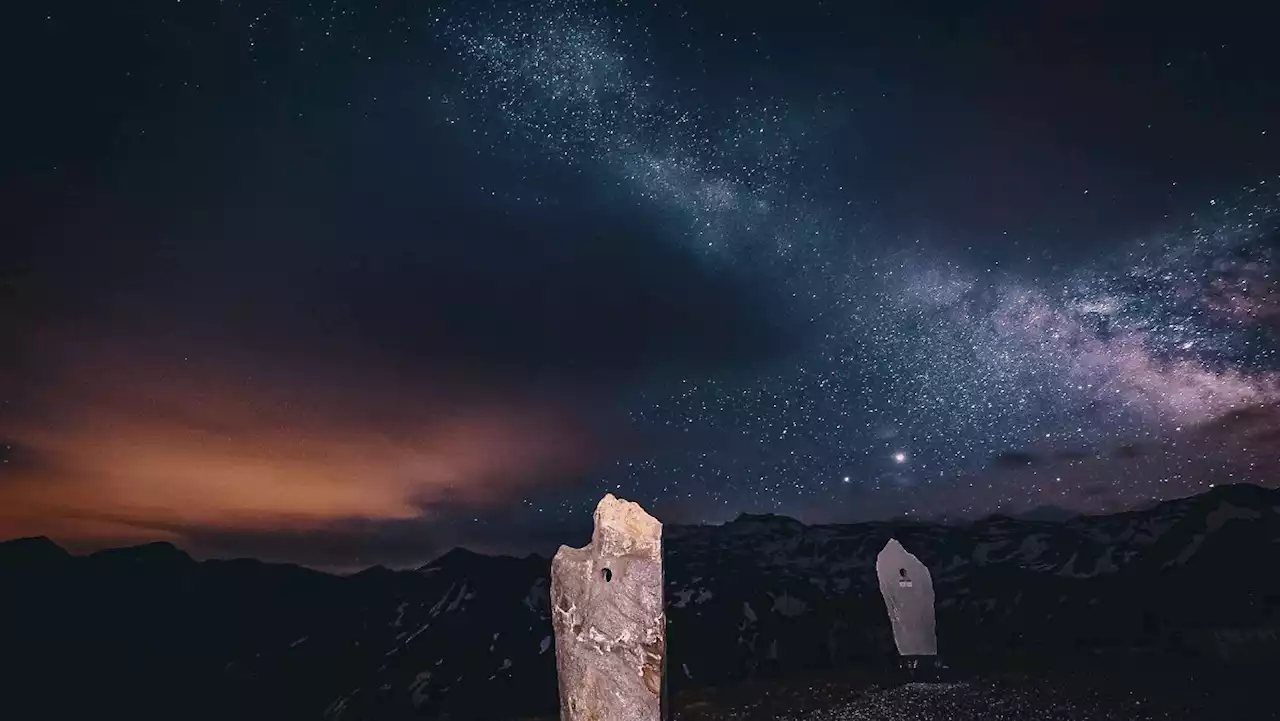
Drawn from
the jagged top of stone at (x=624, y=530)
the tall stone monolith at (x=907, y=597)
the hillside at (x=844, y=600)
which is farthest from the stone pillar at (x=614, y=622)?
the hillside at (x=844, y=600)

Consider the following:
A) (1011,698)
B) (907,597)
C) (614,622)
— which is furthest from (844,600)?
(614,622)

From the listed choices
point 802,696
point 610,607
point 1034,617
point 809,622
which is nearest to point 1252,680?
point 802,696

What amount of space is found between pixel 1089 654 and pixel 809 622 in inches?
4128

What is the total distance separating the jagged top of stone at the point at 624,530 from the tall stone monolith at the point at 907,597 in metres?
24.8

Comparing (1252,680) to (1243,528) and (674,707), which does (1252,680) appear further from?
(1243,528)

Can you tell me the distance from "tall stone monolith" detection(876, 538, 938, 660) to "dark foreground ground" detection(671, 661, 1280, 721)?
567 cm

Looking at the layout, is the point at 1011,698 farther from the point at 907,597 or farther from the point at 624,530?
the point at 624,530

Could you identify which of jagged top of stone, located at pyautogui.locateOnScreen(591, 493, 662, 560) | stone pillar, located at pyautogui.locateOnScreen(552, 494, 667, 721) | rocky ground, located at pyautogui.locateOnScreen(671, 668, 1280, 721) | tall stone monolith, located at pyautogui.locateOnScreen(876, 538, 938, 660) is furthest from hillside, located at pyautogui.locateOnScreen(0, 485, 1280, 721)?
jagged top of stone, located at pyautogui.locateOnScreen(591, 493, 662, 560)

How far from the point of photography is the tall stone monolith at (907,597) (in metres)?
39.7

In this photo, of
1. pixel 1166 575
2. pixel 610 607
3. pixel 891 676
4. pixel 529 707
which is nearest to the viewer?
pixel 610 607

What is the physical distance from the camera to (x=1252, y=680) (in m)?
30.4

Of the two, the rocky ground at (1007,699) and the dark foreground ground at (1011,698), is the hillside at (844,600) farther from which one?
the rocky ground at (1007,699)

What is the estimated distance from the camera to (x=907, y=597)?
1570 inches

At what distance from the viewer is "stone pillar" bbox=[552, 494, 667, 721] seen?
60.7ft
